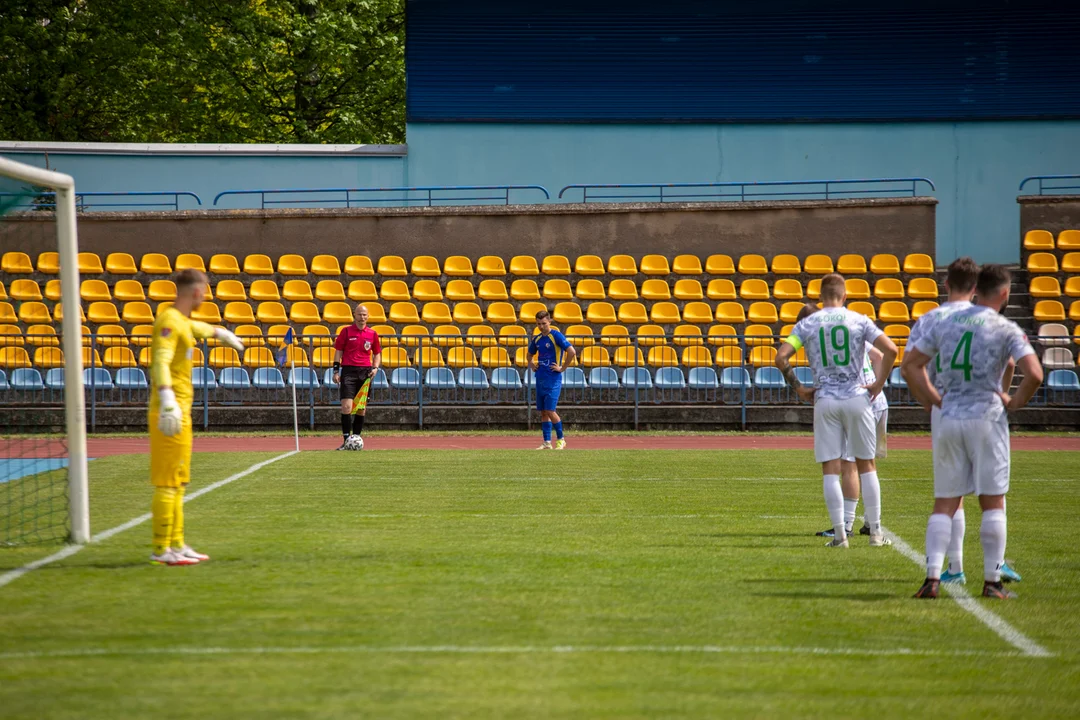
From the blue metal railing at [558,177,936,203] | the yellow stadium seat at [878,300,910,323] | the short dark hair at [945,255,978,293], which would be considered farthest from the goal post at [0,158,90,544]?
the blue metal railing at [558,177,936,203]

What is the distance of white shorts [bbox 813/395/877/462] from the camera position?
9.05 m

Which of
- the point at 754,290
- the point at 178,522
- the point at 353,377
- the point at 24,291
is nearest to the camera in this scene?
the point at 178,522

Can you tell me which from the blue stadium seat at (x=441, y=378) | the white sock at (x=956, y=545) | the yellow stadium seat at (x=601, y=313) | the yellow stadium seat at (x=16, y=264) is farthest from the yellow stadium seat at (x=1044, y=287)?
the yellow stadium seat at (x=16, y=264)

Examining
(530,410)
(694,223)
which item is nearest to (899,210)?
(694,223)

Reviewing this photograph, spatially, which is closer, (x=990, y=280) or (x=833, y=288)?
(x=990, y=280)

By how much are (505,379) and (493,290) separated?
3.59 metres

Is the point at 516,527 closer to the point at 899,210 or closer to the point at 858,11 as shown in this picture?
the point at 899,210


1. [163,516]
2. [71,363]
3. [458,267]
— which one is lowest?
[163,516]

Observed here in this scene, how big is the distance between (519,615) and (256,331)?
18.7m

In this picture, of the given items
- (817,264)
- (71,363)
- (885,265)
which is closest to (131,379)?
(71,363)

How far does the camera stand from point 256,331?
2428 cm

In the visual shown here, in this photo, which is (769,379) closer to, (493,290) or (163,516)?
(493,290)

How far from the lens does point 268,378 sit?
22516 mm

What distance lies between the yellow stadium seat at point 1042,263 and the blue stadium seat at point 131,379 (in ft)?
61.9
